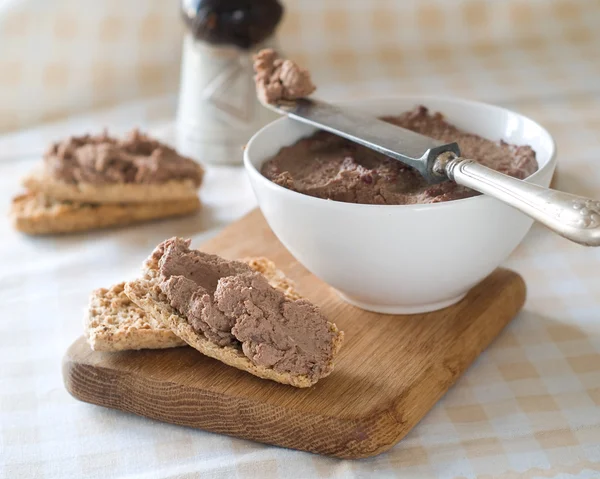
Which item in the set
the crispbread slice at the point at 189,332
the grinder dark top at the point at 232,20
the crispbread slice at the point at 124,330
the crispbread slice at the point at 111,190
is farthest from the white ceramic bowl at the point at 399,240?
the grinder dark top at the point at 232,20

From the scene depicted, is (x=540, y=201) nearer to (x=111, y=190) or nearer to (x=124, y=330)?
(x=124, y=330)

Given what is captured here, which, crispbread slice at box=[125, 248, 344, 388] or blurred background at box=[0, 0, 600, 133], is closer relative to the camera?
crispbread slice at box=[125, 248, 344, 388]

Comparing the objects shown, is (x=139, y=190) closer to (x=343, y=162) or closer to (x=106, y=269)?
(x=106, y=269)

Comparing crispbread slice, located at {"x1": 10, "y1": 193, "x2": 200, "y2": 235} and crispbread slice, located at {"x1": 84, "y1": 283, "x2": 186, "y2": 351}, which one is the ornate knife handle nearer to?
crispbread slice, located at {"x1": 84, "y1": 283, "x2": 186, "y2": 351}

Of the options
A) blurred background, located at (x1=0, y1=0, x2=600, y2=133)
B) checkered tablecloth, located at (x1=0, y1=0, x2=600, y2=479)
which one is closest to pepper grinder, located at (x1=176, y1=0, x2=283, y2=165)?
checkered tablecloth, located at (x1=0, y1=0, x2=600, y2=479)

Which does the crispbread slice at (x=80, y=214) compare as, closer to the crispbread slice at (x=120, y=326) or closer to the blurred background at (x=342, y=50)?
the crispbread slice at (x=120, y=326)

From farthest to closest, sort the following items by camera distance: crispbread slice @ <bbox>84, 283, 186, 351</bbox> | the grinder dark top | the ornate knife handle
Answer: the grinder dark top
crispbread slice @ <bbox>84, 283, 186, 351</bbox>
the ornate knife handle

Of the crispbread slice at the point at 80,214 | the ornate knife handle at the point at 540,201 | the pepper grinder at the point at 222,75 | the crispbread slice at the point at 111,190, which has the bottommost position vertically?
the crispbread slice at the point at 80,214

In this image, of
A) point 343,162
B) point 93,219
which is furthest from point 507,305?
point 93,219
